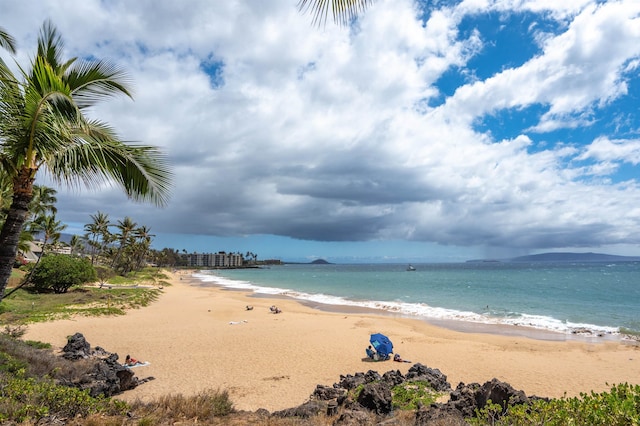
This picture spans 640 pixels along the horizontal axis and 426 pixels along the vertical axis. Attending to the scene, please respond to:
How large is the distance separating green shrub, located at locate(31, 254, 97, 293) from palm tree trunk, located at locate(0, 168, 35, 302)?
81.0ft

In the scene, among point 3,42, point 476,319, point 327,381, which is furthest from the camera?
point 476,319

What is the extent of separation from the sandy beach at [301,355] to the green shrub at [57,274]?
852 cm

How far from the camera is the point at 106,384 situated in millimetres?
7316

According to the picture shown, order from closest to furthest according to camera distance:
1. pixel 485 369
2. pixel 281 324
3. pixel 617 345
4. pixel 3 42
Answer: pixel 3 42 → pixel 485 369 → pixel 617 345 → pixel 281 324

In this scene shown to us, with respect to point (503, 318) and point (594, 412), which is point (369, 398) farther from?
point (503, 318)

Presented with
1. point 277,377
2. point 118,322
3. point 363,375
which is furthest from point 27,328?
point 363,375

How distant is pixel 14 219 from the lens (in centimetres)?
457

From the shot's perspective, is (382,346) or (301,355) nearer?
(382,346)

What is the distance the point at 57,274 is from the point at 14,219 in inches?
993

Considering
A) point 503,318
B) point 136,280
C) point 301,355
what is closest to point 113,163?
point 301,355

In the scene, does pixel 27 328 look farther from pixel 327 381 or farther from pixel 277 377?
pixel 327 381

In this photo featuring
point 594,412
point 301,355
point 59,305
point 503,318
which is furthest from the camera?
point 503,318

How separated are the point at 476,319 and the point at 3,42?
25.1 metres

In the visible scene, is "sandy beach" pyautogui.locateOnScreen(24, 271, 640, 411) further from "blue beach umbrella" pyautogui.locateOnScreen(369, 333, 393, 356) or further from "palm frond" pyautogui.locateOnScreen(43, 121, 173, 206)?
"palm frond" pyautogui.locateOnScreen(43, 121, 173, 206)
